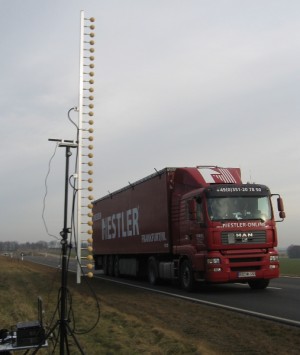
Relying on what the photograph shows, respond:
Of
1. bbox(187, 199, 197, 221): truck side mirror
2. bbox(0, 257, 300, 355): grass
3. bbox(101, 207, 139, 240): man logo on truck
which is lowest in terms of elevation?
bbox(0, 257, 300, 355): grass

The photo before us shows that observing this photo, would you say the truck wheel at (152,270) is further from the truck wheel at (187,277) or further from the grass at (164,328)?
the grass at (164,328)

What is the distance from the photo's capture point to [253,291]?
47.5 ft

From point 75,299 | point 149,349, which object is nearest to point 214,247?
point 75,299

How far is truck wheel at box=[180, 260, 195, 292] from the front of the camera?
14.2m

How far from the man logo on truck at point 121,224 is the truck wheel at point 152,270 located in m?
1.42

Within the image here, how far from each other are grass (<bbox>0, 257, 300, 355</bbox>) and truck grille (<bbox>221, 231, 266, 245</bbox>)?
7.49ft

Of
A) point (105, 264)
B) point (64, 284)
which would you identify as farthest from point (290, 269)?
point (64, 284)

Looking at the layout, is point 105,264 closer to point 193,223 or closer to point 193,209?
point 193,223

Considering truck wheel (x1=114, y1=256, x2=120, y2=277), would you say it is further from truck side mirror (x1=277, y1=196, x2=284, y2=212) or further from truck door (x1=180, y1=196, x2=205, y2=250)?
truck side mirror (x1=277, y1=196, x2=284, y2=212)

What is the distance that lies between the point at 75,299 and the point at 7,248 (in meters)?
82.6

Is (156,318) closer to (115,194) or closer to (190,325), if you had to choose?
(190,325)

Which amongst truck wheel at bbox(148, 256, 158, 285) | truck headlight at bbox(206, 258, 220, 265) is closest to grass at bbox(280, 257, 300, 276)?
truck wheel at bbox(148, 256, 158, 285)

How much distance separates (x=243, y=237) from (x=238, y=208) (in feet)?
2.65

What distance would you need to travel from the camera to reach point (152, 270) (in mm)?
17984
